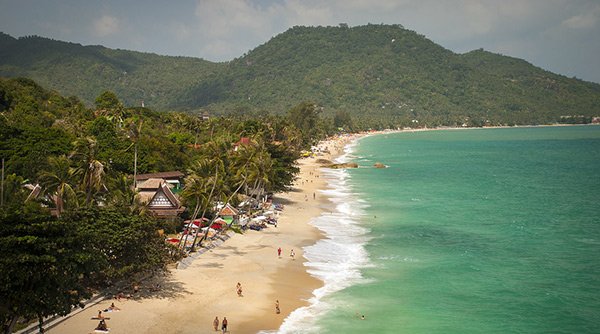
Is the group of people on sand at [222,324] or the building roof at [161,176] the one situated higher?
the building roof at [161,176]

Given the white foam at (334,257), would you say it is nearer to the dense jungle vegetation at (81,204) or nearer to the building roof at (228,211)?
the dense jungle vegetation at (81,204)

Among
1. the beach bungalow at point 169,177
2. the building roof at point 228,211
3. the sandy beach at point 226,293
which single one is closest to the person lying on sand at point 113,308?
the sandy beach at point 226,293

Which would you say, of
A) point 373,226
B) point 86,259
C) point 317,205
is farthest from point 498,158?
point 86,259

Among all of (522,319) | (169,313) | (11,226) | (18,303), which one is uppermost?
(11,226)

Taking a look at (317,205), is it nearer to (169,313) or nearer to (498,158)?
(169,313)

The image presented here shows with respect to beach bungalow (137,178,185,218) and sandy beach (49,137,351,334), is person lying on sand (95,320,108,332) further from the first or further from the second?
beach bungalow (137,178,185,218)
